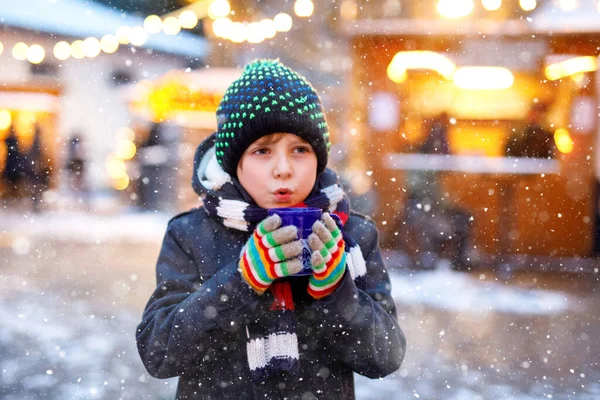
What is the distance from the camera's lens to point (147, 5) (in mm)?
16406

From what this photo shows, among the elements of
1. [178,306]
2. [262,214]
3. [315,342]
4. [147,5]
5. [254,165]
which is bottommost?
[315,342]

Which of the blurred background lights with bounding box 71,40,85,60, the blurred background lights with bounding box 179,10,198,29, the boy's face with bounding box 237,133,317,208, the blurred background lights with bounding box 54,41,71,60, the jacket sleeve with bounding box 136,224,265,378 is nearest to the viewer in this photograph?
the jacket sleeve with bounding box 136,224,265,378

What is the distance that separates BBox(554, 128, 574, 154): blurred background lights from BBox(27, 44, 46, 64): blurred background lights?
1995 cm

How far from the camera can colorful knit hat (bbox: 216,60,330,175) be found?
1646 mm

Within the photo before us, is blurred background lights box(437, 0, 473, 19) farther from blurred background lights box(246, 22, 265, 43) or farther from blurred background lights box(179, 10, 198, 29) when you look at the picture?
blurred background lights box(179, 10, 198, 29)

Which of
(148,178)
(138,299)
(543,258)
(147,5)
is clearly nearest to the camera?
(138,299)

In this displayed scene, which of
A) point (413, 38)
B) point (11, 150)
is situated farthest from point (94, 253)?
point (11, 150)

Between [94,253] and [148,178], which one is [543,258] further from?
[148,178]

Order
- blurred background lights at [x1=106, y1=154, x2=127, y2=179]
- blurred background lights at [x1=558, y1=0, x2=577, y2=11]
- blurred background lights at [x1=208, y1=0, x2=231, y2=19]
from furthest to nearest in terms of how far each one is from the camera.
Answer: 1. blurred background lights at [x1=106, y1=154, x2=127, y2=179]
2. blurred background lights at [x1=208, y1=0, x2=231, y2=19]
3. blurred background lights at [x1=558, y1=0, x2=577, y2=11]

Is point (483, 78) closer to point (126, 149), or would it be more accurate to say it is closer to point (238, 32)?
point (238, 32)

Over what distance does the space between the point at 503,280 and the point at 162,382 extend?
479 cm

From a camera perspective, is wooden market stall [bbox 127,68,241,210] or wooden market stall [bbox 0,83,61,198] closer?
wooden market stall [bbox 127,68,241,210]

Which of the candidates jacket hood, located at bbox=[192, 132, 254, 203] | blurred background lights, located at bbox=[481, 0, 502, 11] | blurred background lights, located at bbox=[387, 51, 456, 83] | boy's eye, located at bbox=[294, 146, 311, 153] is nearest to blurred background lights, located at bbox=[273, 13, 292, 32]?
blurred background lights, located at bbox=[387, 51, 456, 83]

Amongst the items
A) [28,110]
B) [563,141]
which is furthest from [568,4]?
[28,110]
